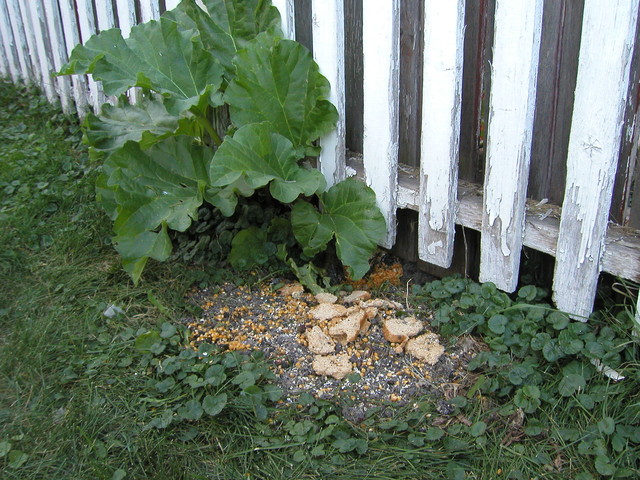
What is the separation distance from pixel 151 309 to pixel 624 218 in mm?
1706

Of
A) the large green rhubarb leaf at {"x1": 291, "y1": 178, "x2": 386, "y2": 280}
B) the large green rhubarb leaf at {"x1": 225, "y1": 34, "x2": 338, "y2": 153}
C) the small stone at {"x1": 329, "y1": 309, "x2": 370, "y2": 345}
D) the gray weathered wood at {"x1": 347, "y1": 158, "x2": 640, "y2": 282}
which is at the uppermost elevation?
the large green rhubarb leaf at {"x1": 225, "y1": 34, "x2": 338, "y2": 153}

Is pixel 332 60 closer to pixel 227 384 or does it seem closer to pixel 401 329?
pixel 401 329

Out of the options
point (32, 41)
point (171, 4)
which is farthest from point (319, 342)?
point (32, 41)

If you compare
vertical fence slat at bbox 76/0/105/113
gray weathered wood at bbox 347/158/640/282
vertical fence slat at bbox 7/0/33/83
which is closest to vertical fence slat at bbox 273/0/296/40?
gray weathered wood at bbox 347/158/640/282

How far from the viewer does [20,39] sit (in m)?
5.17

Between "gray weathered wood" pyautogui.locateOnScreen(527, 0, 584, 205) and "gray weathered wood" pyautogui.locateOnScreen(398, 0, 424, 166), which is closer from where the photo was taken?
"gray weathered wood" pyautogui.locateOnScreen(527, 0, 584, 205)

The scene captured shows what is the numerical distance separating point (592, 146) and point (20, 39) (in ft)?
14.6

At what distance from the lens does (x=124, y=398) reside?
2264 millimetres

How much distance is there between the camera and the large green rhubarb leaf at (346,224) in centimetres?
268

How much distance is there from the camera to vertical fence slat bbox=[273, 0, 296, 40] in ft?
9.46

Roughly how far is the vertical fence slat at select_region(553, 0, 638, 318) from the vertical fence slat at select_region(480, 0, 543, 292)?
0.49 feet

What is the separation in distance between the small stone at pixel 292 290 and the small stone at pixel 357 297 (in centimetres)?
17

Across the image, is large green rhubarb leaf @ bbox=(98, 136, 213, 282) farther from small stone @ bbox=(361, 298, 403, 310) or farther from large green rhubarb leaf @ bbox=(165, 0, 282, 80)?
small stone @ bbox=(361, 298, 403, 310)

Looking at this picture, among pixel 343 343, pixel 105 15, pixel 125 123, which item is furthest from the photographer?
pixel 105 15
